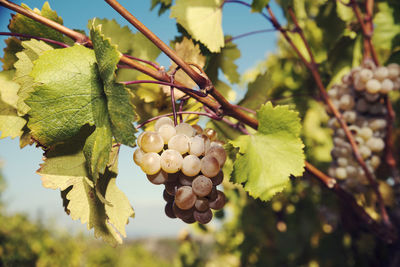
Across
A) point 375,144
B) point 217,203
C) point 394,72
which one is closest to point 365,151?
point 375,144

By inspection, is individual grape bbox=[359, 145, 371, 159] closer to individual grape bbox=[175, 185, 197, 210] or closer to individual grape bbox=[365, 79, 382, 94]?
individual grape bbox=[365, 79, 382, 94]

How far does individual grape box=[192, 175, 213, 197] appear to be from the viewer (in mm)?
624

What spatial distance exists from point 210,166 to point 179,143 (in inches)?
3.0

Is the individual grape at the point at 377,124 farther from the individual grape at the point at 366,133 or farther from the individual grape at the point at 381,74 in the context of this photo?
the individual grape at the point at 381,74

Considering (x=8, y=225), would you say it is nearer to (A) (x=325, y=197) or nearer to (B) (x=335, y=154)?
(A) (x=325, y=197)

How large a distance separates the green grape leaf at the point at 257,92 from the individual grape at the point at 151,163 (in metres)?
0.46

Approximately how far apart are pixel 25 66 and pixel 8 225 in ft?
12.0

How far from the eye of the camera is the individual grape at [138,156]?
64 cm

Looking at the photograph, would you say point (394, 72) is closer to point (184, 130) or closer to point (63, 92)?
point (184, 130)

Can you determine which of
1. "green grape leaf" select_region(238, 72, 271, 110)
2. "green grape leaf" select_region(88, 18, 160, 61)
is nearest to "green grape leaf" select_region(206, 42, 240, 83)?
→ "green grape leaf" select_region(238, 72, 271, 110)

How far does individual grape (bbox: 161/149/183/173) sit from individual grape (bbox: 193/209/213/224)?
11 centimetres

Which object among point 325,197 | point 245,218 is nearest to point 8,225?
point 245,218

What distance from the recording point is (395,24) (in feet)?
3.74

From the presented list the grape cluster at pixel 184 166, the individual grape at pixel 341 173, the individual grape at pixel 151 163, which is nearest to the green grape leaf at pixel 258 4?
Answer: the grape cluster at pixel 184 166
